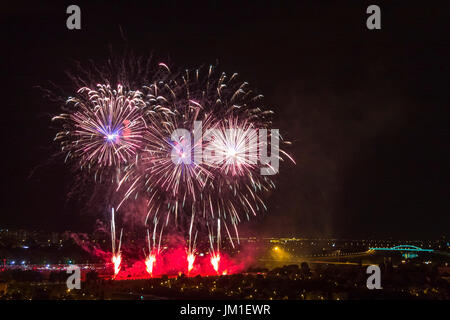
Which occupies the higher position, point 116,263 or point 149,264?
point 116,263

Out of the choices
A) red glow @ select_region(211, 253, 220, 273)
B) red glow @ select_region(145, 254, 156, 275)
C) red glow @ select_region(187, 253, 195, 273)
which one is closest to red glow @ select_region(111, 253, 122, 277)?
red glow @ select_region(145, 254, 156, 275)

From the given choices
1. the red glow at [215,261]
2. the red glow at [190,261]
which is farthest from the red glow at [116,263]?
the red glow at [215,261]

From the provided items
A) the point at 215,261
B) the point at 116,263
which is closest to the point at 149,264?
the point at 116,263

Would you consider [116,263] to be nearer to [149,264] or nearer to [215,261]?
[149,264]

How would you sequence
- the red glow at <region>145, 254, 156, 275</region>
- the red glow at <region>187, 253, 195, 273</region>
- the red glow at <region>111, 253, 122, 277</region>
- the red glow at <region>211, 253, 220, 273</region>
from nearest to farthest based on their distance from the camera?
the red glow at <region>111, 253, 122, 277</region>
the red glow at <region>145, 254, 156, 275</region>
the red glow at <region>187, 253, 195, 273</region>
the red glow at <region>211, 253, 220, 273</region>

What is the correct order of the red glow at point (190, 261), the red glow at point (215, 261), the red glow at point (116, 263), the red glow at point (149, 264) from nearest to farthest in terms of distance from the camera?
the red glow at point (116, 263)
the red glow at point (149, 264)
the red glow at point (190, 261)
the red glow at point (215, 261)

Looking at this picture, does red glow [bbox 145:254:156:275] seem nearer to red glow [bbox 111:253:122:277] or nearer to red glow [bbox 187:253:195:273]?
red glow [bbox 111:253:122:277]

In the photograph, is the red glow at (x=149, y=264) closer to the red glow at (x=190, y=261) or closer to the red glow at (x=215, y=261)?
the red glow at (x=190, y=261)

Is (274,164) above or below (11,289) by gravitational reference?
above

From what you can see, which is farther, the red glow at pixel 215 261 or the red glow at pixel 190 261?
the red glow at pixel 215 261

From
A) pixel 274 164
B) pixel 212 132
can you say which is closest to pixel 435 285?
pixel 274 164
